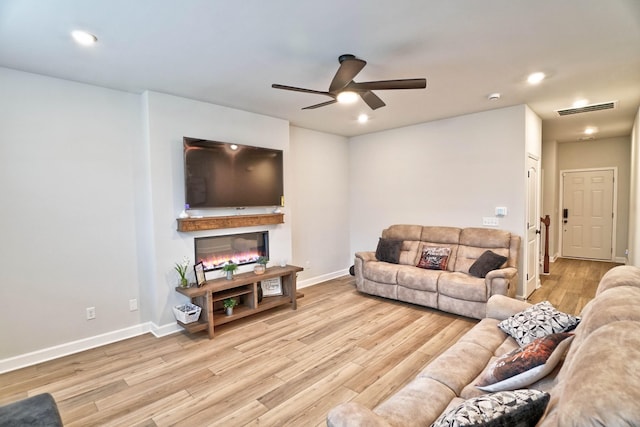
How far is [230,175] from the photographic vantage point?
4.07 m

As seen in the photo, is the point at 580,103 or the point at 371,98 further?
the point at 580,103

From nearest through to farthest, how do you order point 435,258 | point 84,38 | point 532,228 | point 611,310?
point 611,310 < point 84,38 < point 435,258 < point 532,228

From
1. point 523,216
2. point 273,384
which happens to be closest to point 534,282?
point 523,216

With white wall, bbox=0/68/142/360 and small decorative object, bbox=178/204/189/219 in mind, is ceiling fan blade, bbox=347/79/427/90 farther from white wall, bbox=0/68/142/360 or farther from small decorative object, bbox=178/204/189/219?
white wall, bbox=0/68/142/360

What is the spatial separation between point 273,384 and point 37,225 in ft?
8.81

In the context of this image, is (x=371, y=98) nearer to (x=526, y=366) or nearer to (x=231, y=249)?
(x=526, y=366)

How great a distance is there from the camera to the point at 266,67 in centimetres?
297

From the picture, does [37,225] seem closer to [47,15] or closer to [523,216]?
[47,15]

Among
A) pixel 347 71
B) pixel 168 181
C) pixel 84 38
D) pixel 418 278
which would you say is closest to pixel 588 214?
pixel 418 278

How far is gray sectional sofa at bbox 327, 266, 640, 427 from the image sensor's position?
2.81 feet

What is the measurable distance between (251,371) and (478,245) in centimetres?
344

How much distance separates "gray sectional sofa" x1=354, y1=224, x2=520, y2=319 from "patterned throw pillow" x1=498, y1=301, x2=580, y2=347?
59.4 inches

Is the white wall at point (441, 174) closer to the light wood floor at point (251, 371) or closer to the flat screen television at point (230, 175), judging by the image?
the light wood floor at point (251, 371)

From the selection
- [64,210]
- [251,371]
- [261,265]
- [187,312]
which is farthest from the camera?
[261,265]
